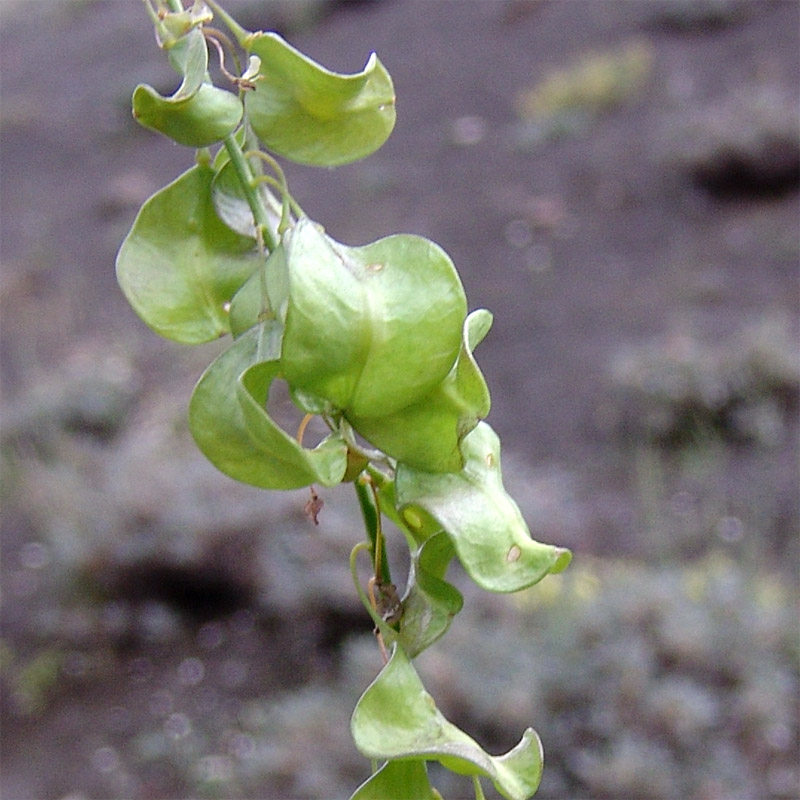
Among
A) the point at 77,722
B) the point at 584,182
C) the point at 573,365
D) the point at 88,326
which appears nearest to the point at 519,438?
the point at 573,365

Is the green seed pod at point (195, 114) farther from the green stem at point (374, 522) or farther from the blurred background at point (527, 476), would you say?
the blurred background at point (527, 476)

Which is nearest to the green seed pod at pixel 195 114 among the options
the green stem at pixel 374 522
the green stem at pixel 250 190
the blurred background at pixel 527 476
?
the green stem at pixel 250 190

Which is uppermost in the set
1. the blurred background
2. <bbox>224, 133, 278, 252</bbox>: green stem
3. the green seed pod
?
the green seed pod

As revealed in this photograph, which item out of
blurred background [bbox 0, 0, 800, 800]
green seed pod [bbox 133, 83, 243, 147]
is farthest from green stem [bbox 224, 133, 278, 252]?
blurred background [bbox 0, 0, 800, 800]

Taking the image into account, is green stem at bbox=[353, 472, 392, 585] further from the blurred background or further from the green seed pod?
Result: the blurred background

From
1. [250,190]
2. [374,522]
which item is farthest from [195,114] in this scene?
[374,522]
